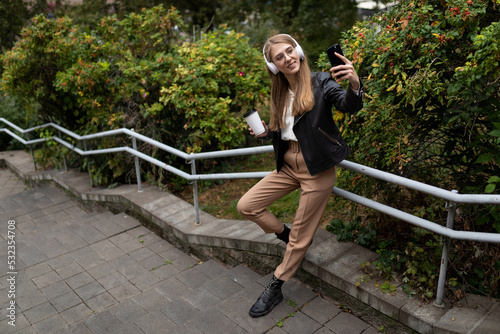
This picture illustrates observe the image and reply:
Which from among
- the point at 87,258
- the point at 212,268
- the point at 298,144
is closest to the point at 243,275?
the point at 212,268

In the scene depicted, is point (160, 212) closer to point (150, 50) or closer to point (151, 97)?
point (151, 97)

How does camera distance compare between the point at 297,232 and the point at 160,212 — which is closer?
the point at 297,232

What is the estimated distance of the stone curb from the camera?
2590mm

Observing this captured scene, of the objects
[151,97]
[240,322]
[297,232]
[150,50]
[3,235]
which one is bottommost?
[3,235]

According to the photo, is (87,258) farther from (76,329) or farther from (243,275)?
(243,275)

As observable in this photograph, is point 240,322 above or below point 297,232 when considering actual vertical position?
below

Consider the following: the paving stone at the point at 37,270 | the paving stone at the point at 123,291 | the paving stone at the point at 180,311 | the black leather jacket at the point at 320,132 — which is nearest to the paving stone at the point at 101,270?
the paving stone at the point at 123,291

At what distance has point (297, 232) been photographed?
3.02 meters

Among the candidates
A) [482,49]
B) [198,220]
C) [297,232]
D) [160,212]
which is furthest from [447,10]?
[160,212]

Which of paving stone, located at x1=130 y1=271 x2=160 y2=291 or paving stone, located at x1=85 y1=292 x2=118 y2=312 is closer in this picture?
paving stone, located at x1=85 y1=292 x2=118 y2=312

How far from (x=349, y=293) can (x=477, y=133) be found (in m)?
1.31

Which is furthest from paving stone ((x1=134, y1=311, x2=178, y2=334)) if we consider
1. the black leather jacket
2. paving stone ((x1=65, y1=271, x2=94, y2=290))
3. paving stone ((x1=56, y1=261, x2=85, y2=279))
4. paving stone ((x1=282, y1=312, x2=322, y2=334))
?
the black leather jacket

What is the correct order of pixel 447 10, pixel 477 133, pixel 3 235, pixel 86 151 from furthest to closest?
pixel 86 151 → pixel 3 235 → pixel 477 133 → pixel 447 10

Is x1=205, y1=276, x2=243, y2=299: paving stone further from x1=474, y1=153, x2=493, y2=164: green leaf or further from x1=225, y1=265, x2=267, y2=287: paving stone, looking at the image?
x1=474, y1=153, x2=493, y2=164: green leaf
